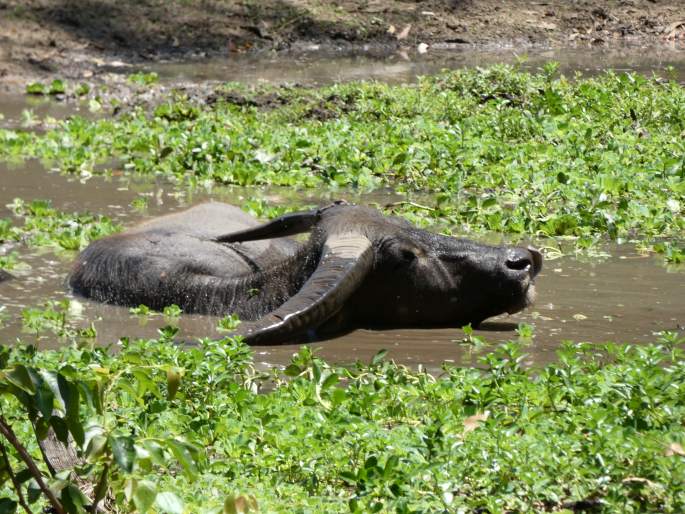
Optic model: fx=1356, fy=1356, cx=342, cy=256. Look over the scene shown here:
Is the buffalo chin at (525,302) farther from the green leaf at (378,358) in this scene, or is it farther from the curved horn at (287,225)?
the green leaf at (378,358)

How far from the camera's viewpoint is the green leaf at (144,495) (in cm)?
307

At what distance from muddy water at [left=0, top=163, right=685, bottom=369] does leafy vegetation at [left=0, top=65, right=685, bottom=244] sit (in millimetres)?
852

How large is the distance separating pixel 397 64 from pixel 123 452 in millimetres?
14011

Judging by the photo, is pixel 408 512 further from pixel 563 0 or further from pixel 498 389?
pixel 563 0

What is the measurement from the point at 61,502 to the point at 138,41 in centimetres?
1433

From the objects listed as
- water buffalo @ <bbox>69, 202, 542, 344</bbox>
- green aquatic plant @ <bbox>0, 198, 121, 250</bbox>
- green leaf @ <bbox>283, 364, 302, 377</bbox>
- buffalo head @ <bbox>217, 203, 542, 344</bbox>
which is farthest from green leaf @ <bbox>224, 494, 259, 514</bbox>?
green aquatic plant @ <bbox>0, 198, 121, 250</bbox>

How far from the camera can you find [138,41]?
17.0 m

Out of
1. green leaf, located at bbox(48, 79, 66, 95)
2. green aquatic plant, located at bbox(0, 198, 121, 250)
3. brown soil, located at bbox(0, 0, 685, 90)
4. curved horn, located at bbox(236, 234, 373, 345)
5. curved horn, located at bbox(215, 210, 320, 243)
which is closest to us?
curved horn, located at bbox(236, 234, 373, 345)

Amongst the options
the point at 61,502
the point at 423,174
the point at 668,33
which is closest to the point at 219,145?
the point at 423,174

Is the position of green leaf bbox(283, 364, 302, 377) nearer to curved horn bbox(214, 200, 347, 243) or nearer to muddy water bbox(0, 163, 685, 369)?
muddy water bbox(0, 163, 685, 369)

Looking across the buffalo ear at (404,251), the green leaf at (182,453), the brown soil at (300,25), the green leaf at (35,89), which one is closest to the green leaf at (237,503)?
the green leaf at (182,453)

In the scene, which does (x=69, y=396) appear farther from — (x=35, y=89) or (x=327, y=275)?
(x=35, y=89)

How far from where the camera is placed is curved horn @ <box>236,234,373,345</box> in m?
6.25

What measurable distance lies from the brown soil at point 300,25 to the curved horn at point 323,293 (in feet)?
32.4
